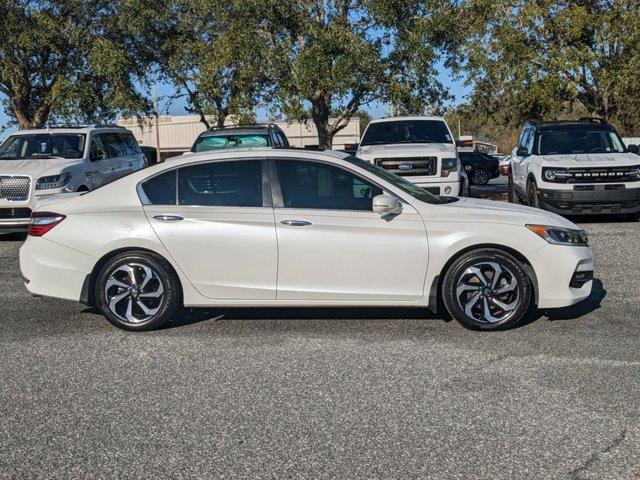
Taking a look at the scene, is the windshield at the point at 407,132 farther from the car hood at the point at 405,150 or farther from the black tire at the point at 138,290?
the black tire at the point at 138,290

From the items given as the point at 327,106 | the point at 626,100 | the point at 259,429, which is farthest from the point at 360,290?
the point at 626,100

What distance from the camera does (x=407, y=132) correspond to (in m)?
16.3

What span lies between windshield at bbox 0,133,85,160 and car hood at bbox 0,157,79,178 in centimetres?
49

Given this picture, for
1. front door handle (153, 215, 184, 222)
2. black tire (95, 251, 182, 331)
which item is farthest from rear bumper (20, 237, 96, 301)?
front door handle (153, 215, 184, 222)

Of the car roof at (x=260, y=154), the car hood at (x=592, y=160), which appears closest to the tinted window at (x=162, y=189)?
the car roof at (x=260, y=154)

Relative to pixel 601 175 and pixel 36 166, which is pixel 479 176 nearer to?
pixel 601 175

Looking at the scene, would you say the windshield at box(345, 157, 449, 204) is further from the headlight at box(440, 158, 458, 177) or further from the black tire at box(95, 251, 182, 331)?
the headlight at box(440, 158, 458, 177)

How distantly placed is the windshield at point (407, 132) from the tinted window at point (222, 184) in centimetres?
902

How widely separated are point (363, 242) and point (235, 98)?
49.7 ft

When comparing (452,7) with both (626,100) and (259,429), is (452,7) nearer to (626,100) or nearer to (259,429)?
(626,100)

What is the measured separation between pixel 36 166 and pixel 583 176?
30.2 feet

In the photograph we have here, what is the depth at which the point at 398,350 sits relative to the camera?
652 centimetres

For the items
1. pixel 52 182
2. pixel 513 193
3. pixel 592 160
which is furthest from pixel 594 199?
pixel 52 182

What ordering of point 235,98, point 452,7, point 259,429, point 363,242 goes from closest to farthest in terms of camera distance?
point 259,429 < point 363,242 < point 452,7 < point 235,98
